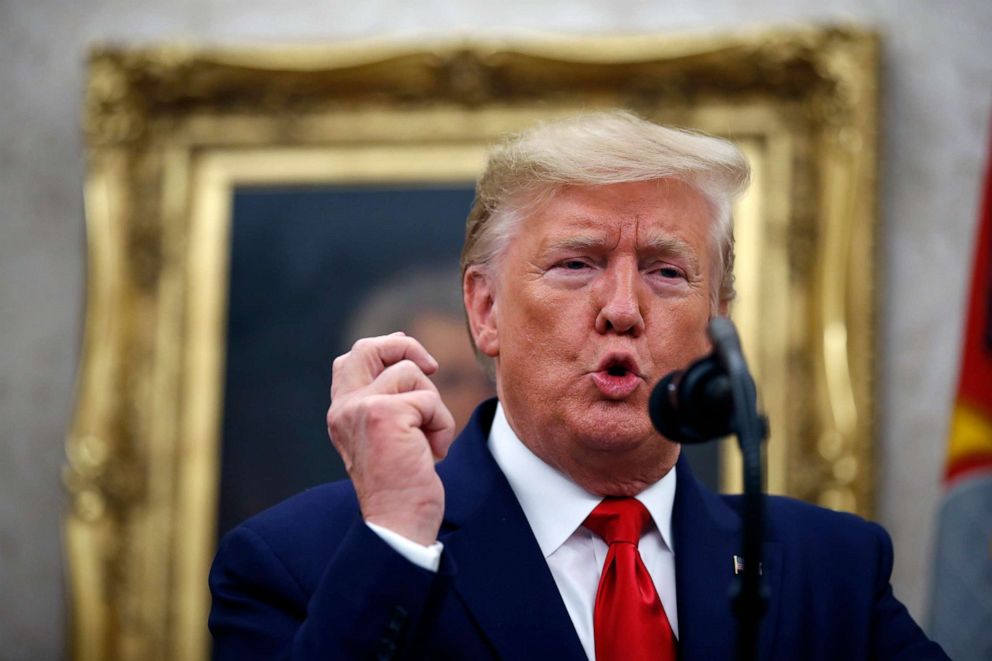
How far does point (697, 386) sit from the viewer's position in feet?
5.02

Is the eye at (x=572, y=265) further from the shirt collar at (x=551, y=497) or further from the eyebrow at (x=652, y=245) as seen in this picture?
the shirt collar at (x=551, y=497)

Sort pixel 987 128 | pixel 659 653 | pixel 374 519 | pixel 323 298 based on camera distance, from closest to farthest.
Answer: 1. pixel 374 519
2. pixel 659 653
3. pixel 987 128
4. pixel 323 298

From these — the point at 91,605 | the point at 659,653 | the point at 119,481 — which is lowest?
the point at 91,605

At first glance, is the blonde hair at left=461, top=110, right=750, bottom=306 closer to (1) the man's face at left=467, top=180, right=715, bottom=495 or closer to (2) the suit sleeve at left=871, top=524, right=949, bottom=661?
(1) the man's face at left=467, top=180, right=715, bottom=495

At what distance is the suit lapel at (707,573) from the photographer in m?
1.97

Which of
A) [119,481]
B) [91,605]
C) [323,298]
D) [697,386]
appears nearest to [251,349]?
[323,298]

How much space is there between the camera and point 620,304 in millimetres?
2043

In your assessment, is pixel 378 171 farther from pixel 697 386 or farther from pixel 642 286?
pixel 697 386

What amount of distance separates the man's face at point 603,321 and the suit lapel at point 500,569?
12 centimetres

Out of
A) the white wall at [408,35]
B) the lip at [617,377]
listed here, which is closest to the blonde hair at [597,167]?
the lip at [617,377]

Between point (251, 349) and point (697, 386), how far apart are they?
2.79 metres

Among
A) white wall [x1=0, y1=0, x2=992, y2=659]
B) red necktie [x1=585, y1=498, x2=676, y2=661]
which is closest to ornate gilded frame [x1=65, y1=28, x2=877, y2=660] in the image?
white wall [x1=0, y1=0, x2=992, y2=659]

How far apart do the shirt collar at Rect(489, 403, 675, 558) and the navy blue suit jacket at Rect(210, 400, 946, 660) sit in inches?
1.1

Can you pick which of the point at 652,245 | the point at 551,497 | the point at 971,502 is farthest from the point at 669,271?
the point at 971,502
